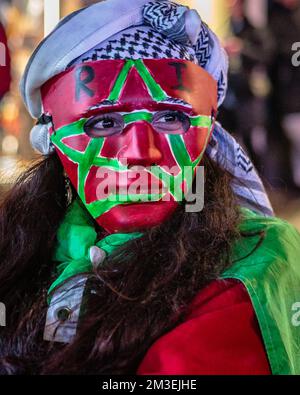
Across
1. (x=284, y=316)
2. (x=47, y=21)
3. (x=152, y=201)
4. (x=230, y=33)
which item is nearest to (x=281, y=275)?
(x=284, y=316)

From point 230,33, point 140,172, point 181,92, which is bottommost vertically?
point 140,172

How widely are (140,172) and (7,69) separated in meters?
0.38

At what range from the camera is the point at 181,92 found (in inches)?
40.4

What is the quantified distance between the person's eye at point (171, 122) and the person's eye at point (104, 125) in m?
0.06

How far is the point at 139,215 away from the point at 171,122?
0.17m

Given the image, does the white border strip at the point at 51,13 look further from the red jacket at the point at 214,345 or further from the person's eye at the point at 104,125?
the red jacket at the point at 214,345

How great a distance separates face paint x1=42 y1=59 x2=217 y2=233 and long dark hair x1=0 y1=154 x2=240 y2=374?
0.06 metres

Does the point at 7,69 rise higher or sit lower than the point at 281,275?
higher

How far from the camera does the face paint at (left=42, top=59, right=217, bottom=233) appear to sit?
1.01 m

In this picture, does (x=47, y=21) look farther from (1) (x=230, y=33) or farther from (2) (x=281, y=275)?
(2) (x=281, y=275)

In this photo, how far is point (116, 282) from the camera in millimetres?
976
